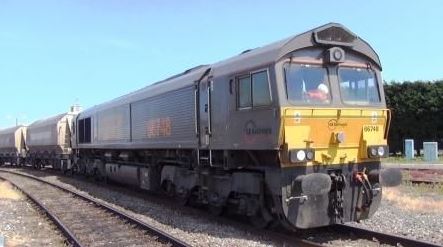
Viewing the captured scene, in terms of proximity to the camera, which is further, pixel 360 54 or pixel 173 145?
pixel 173 145

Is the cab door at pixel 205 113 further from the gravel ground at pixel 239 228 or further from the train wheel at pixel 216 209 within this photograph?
the gravel ground at pixel 239 228

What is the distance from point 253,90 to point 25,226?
6.64 m

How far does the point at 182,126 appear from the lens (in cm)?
1434

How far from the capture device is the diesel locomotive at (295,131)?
10.1 m

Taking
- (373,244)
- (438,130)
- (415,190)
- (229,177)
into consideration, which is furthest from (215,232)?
(438,130)

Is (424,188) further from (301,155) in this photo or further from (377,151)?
(301,155)

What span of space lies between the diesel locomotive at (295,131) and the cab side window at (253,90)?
0.06 feet

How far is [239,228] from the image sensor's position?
1159 cm

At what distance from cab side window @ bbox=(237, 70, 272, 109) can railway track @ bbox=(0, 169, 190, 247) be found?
2819mm

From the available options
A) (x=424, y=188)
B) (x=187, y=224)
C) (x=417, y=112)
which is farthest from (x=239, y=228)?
(x=417, y=112)

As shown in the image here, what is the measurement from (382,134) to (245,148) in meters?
2.66

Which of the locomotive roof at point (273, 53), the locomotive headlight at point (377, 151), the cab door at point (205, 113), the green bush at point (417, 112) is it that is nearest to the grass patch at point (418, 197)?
the locomotive headlight at point (377, 151)

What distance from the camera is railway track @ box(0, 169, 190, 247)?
35.8ft

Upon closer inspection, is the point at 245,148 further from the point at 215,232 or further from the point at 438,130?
the point at 438,130
